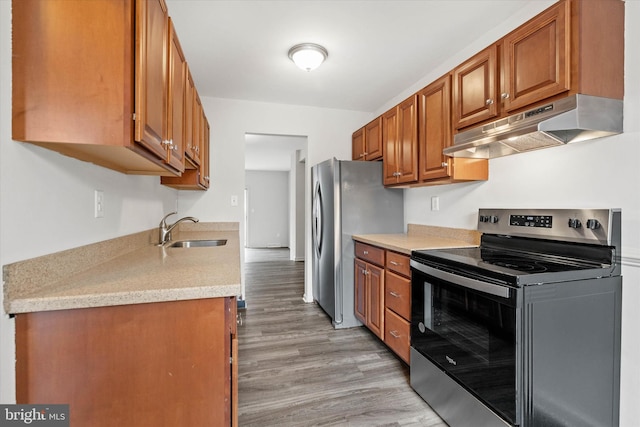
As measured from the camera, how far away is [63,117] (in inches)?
34.3

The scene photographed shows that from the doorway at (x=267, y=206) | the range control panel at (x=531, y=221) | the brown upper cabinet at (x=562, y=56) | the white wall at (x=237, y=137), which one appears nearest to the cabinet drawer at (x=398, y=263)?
the range control panel at (x=531, y=221)

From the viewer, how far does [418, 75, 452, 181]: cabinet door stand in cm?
207

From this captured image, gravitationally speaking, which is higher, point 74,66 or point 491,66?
point 491,66

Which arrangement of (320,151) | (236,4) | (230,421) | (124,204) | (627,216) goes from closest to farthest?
(230,421)
(627,216)
(124,204)
(236,4)
(320,151)

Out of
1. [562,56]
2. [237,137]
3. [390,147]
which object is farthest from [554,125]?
[237,137]

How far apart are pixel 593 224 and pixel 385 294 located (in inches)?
53.2

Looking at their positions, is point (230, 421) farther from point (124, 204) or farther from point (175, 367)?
point (124, 204)

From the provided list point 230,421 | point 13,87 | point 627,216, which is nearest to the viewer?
point 13,87

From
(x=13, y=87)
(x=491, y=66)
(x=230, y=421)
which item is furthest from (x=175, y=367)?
(x=491, y=66)

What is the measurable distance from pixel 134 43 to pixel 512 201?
6.90 ft

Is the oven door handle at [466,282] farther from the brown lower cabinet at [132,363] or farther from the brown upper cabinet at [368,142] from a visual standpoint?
the brown upper cabinet at [368,142]

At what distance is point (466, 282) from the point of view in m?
1.41

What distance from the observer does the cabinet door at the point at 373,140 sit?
2.99 m

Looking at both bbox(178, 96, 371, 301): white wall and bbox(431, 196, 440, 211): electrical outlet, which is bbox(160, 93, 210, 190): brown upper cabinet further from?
bbox(431, 196, 440, 211): electrical outlet
